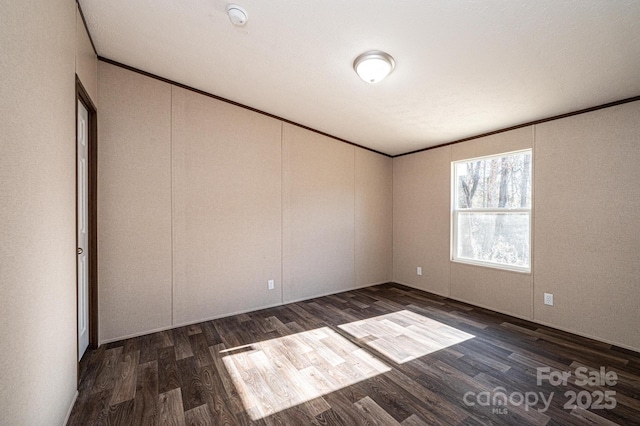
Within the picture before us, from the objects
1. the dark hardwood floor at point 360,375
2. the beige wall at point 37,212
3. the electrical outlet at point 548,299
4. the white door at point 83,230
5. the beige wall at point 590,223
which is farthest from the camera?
the electrical outlet at point 548,299

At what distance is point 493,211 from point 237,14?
360 cm

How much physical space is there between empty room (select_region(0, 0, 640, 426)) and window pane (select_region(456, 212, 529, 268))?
30 mm

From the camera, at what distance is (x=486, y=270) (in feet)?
11.6

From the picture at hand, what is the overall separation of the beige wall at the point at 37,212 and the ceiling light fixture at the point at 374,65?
1.98 m

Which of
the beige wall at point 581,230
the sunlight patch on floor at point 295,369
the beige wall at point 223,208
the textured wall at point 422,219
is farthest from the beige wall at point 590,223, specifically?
the beige wall at point 223,208

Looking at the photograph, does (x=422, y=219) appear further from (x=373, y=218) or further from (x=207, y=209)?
(x=207, y=209)

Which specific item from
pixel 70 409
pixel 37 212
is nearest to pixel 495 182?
pixel 37 212

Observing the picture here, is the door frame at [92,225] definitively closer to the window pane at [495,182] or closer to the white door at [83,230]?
the white door at [83,230]

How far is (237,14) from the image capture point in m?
1.90

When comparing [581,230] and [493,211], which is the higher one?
[493,211]

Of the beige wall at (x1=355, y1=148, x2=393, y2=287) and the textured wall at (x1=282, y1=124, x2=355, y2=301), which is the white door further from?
the beige wall at (x1=355, y1=148, x2=393, y2=287)

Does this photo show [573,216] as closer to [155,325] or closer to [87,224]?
[155,325]

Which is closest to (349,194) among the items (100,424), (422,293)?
(422,293)

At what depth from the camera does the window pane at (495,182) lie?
128 inches
